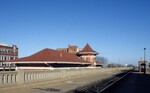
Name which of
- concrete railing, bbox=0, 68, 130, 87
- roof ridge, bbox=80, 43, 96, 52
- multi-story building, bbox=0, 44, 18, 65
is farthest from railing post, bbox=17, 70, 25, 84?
multi-story building, bbox=0, 44, 18, 65

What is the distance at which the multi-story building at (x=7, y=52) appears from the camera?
97.9 meters

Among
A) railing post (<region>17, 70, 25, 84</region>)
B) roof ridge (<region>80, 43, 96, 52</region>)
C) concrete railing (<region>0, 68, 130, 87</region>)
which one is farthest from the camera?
roof ridge (<region>80, 43, 96, 52</region>)

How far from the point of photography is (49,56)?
41.3 meters

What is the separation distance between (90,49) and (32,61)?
118 ft

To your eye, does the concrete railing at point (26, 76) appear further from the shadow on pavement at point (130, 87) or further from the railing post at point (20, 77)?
the shadow on pavement at point (130, 87)

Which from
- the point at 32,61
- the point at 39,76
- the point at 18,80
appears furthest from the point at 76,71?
the point at 18,80

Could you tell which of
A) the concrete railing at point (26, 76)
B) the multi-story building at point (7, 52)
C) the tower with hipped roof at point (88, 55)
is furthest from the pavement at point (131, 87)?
the multi-story building at point (7, 52)

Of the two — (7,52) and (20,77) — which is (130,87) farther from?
(7,52)

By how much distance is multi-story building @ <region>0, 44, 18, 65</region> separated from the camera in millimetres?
97875

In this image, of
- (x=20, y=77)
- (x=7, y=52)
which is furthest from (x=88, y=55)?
(x=20, y=77)

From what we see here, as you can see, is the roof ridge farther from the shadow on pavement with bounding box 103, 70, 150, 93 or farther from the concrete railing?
the concrete railing

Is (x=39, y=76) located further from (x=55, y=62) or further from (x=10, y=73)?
(x=55, y=62)

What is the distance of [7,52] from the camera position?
102 meters

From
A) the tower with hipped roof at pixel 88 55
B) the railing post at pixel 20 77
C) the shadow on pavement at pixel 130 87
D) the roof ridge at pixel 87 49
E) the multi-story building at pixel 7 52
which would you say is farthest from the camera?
the multi-story building at pixel 7 52
